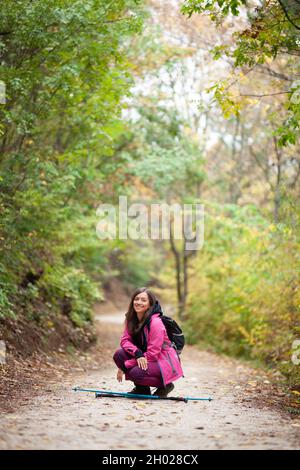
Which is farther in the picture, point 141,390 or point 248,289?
point 248,289

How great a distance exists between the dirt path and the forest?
192 cm

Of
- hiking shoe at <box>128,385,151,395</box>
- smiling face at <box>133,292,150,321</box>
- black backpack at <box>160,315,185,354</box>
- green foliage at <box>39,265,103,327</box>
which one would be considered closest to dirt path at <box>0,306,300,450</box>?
hiking shoe at <box>128,385,151,395</box>

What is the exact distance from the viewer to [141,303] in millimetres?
6898

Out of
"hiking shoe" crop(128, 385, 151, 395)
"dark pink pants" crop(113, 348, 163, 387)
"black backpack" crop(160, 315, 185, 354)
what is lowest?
"hiking shoe" crop(128, 385, 151, 395)

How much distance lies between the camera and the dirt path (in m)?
4.53

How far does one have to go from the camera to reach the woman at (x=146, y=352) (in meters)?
6.70

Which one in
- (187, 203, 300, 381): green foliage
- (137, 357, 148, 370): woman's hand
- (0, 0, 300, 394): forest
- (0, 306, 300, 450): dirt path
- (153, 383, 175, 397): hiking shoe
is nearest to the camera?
(0, 306, 300, 450): dirt path

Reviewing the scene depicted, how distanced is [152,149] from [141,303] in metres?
11.0

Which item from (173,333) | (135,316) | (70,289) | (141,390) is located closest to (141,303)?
(135,316)

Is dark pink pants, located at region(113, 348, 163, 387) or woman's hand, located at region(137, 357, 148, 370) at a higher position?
woman's hand, located at region(137, 357, 148, 370)

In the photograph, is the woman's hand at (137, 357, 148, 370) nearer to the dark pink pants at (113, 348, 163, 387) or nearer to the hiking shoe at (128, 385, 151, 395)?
the dark pink pants at (113, 348, 163, 387)

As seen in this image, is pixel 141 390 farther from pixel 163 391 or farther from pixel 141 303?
pixel 141 303

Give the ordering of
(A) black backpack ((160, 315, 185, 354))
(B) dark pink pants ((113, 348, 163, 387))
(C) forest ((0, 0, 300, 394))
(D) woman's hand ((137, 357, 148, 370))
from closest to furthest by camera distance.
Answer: (D) woman's hand ((137, 357, 148, 370)) < (B) dark pink pants ((113, 348, 163, 387)) < (A) black backpack ((160, 315, 185, 354)) < (C) forest ((0, 0, 300, 394))

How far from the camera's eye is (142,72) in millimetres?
16453
